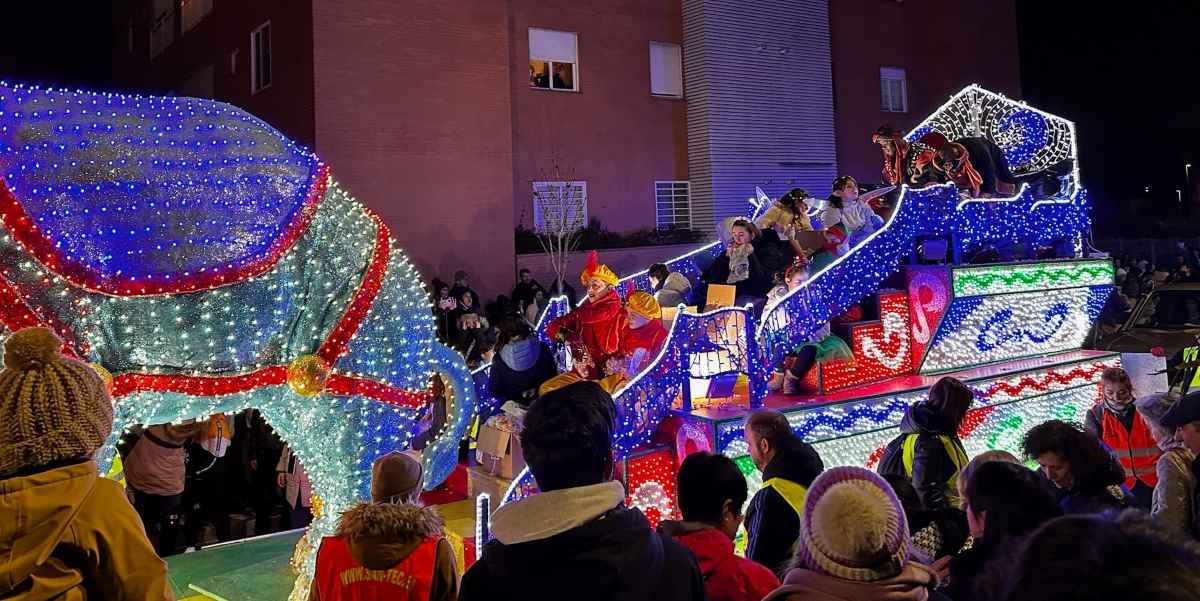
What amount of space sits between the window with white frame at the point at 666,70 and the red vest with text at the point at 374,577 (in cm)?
1763

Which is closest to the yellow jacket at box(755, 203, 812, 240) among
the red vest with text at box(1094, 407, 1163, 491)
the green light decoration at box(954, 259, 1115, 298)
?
the green light decoration at box(954, 259, 1115, 298)

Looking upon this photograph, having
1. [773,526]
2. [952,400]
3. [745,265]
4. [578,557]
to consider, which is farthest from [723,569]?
[745,265]

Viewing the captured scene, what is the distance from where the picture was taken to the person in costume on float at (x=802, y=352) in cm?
752

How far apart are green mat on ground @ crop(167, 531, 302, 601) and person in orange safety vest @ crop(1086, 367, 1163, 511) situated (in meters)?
5.47

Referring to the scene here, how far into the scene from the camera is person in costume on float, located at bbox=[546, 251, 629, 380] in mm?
6199

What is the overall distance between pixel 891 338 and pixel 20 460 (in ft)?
24.3

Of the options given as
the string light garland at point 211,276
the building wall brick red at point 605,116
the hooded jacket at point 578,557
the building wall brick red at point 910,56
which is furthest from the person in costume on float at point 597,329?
the building wall brick red at point 910,56

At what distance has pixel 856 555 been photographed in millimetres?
2146

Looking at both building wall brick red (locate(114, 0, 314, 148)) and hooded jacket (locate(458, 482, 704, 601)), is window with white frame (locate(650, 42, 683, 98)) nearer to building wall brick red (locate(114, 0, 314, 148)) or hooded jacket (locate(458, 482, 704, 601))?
building wall brick red (locate(114, 0, 314, 148))

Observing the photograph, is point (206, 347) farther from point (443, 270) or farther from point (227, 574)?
point (443, 270)

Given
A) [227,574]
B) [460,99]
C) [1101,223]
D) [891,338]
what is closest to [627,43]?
[460,99]

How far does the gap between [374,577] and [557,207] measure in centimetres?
1534

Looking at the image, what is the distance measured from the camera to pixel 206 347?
4.38 metres

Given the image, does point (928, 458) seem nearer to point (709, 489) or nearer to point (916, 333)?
point (709, 489)
